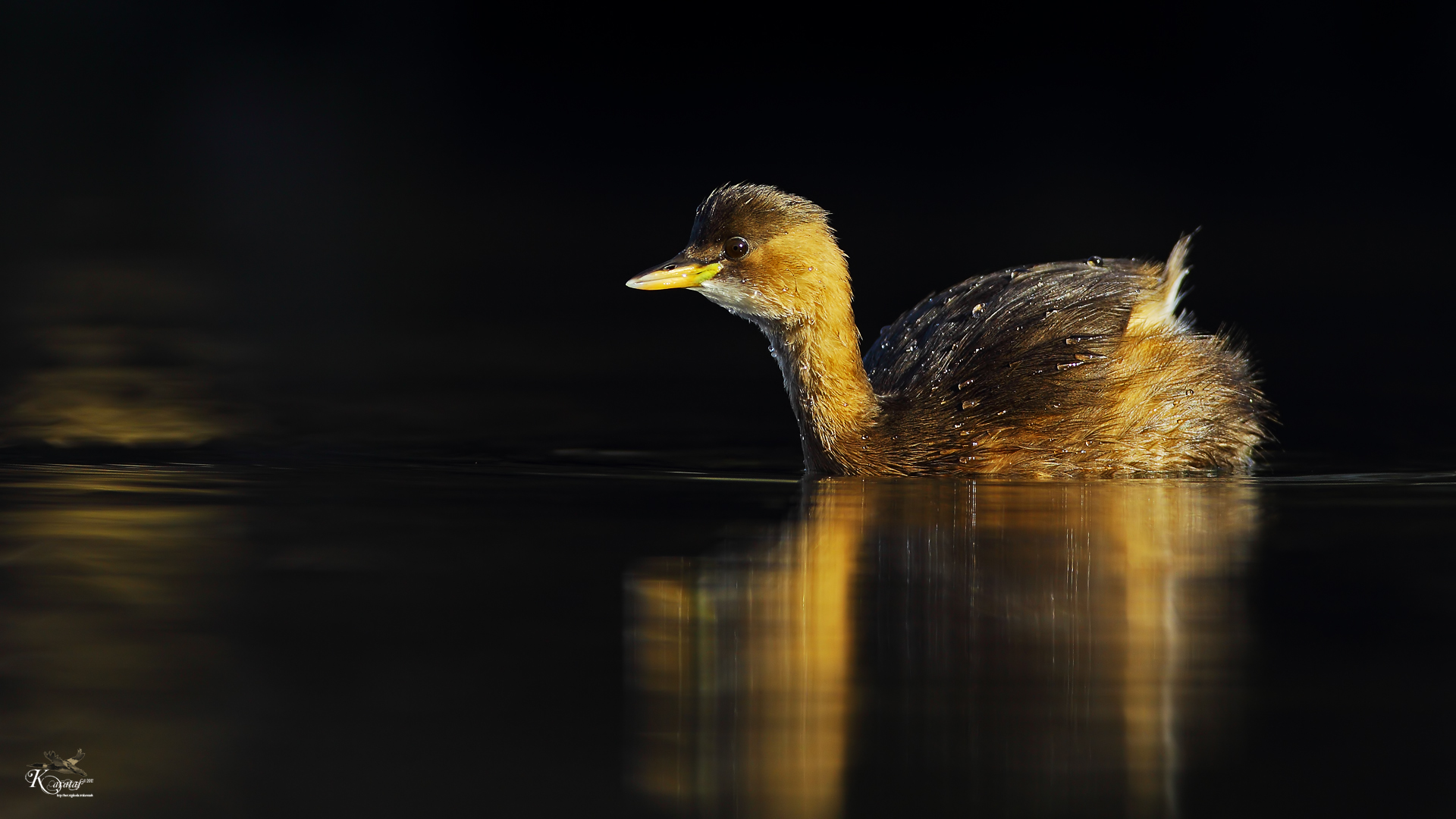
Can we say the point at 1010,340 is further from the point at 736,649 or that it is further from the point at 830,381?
the point at 736,649

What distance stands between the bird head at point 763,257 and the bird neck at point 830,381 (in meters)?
0.04

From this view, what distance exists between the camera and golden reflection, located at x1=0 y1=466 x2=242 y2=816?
3631 mm

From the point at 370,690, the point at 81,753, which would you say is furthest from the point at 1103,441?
the point at 81,753

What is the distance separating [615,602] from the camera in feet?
15.6

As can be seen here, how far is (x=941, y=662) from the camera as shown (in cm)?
417

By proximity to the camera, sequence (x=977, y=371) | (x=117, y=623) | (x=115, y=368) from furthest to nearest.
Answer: (x=115, y=368)
(x=977, y=371)
(x=117, y=623)

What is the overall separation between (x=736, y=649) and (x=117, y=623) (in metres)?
1.64

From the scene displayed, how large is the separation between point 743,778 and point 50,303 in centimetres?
1007

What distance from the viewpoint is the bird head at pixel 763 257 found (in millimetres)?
7539

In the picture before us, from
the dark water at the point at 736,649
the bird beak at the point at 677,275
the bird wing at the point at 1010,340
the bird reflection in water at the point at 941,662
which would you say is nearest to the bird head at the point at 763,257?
the bird beak at the point at 677,275

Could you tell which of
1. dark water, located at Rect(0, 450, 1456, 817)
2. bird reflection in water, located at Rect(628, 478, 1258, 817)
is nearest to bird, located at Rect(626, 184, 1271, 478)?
dark water, located at Rect(0, 450, 1456, 817)

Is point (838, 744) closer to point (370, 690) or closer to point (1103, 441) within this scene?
point (370, 690)
